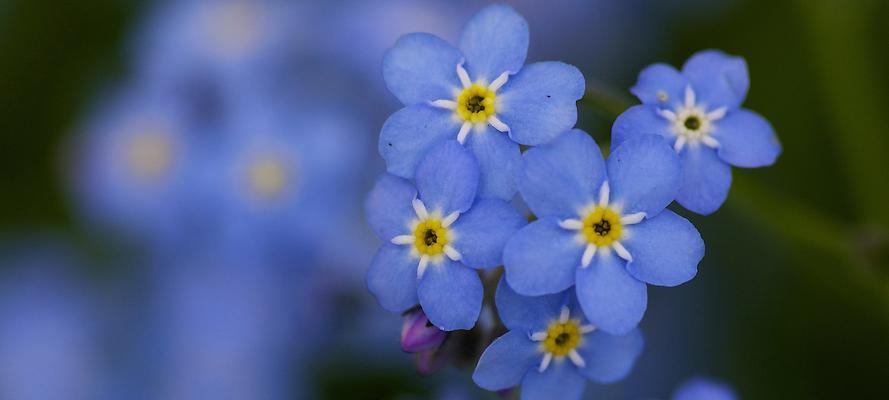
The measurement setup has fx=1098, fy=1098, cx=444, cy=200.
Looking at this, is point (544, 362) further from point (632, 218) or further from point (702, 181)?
point (702, 181)

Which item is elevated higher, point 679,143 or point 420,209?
point 679,143

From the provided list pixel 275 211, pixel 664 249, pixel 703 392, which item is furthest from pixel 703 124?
pixel 275 211

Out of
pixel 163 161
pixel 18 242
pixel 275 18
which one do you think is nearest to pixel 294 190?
pixel 163 161

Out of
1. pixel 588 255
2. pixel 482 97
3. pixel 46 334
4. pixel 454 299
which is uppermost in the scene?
pixel 482 97

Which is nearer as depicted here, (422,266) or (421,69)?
(422,266)

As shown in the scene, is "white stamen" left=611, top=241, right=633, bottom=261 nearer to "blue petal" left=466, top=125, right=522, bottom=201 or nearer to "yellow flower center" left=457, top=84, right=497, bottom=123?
"blue petal" left=466, top=125, right=522, bottom=201

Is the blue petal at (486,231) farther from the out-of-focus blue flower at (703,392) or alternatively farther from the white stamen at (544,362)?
the out-of-focus blue flower at (703,392)
